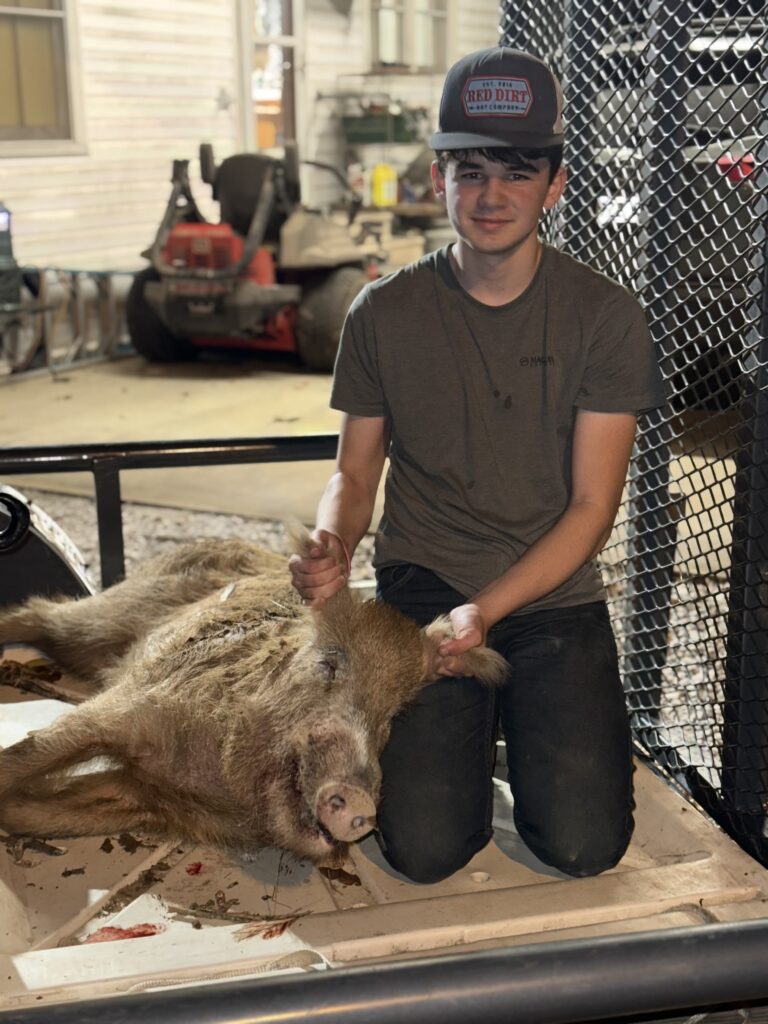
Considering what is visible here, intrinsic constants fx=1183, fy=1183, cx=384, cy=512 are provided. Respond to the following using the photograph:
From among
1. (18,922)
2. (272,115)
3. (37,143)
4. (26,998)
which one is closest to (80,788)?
(18,922)

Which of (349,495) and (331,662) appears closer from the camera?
(331,662)

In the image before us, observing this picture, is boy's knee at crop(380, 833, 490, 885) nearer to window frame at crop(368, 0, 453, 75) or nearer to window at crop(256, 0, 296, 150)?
window at crop(256, 0, 296, 150)

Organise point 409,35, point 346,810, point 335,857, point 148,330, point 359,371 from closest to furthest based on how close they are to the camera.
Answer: point 346,810
point 335,857
point 359,371
point 148,330
point 409,35

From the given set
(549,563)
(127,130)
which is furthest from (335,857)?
(127,130)

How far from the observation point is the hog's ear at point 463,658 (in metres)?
2.56

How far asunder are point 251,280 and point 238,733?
7837 mm

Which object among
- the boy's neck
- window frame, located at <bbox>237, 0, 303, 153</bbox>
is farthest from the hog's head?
window frame, located at <bbox>237, 0, 303, 153</bbox>

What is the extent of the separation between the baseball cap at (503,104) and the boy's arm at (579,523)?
25.2 inches

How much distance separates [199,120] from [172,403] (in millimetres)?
5345

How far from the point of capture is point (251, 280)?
993cm

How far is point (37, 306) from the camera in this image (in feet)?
32.3

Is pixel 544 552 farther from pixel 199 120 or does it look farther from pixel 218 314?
pixel 199 120

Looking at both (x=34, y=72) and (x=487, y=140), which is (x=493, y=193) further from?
(x=34, y=72)

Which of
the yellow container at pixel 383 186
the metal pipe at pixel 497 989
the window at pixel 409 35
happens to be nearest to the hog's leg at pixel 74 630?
the metal pipe at pixel 497 989
